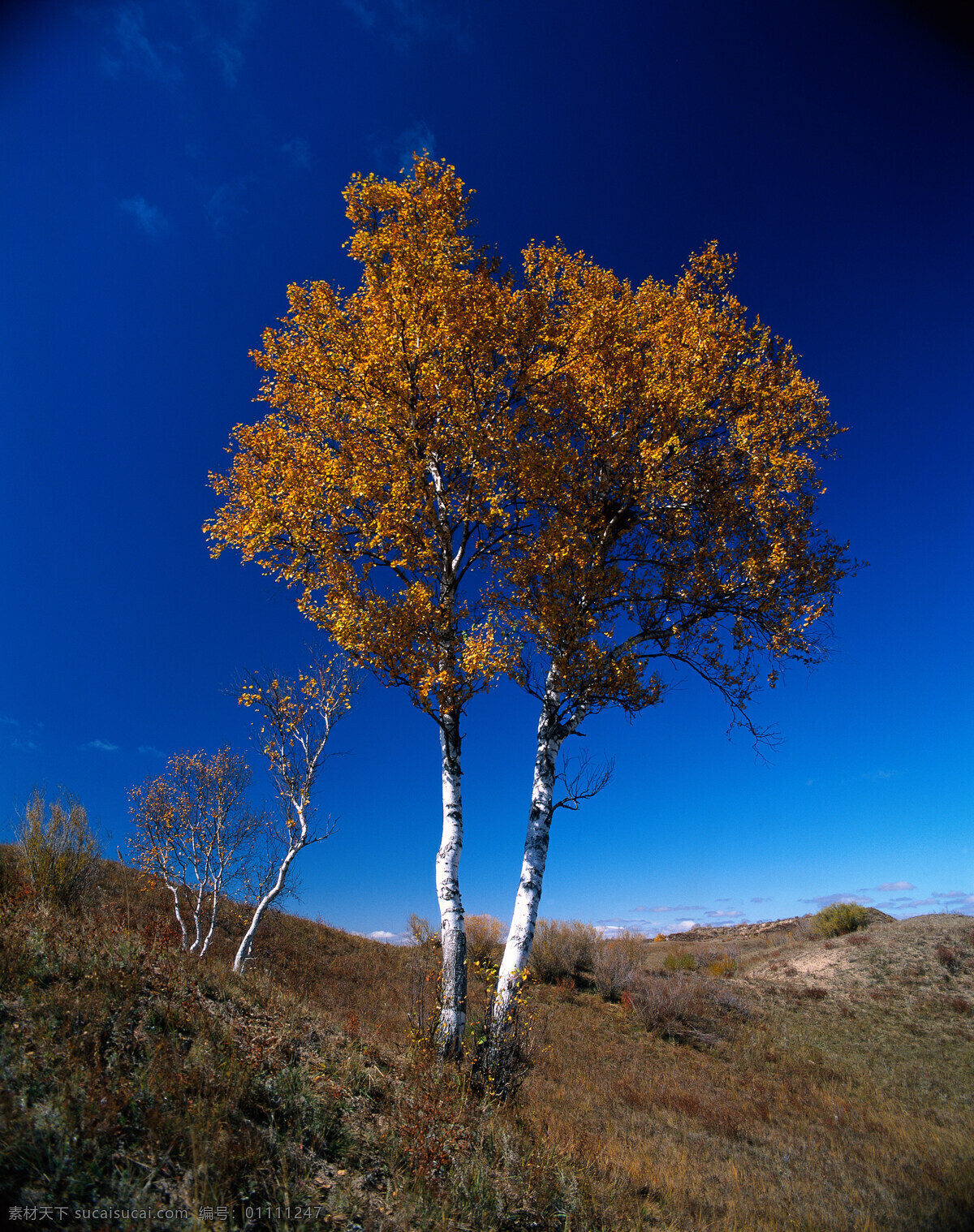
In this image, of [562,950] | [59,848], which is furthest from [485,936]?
[59,848]

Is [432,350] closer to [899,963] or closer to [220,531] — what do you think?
[220,531]

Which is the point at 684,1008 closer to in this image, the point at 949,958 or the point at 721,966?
the point at 721,966

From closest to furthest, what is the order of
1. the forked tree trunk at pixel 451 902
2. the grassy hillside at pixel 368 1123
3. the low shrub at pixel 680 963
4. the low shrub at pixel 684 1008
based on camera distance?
the grassy hillside at pixel 368 1123 → the forked tree trunk at pixel 451 902 → the low shrub at pixel 684 1008 → the low shrub at pixel 680 963

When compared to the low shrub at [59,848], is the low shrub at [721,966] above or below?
below

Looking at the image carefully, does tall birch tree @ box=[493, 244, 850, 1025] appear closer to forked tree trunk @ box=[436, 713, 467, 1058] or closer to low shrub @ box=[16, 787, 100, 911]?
forked tree trunk @ box=[436, 713, 467, 1058]

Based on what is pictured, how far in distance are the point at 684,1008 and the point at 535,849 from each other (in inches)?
522

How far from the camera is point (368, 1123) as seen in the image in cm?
473

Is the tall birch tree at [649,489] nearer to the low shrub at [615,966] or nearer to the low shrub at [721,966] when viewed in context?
the low shrub at [615,966]

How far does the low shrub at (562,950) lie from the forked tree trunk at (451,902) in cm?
1472

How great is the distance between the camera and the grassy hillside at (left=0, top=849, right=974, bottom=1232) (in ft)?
11.6

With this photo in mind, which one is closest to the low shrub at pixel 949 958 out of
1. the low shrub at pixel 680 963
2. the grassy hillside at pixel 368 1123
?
the low shrub at pixel 680 963

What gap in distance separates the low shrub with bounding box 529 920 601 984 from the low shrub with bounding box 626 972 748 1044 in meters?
2.89

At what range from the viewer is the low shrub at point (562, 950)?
20281mm

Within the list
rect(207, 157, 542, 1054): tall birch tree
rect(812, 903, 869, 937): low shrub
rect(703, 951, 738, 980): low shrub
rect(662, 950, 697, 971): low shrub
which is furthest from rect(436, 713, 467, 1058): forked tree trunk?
rect(812, 903, 869, 937): low shrub
